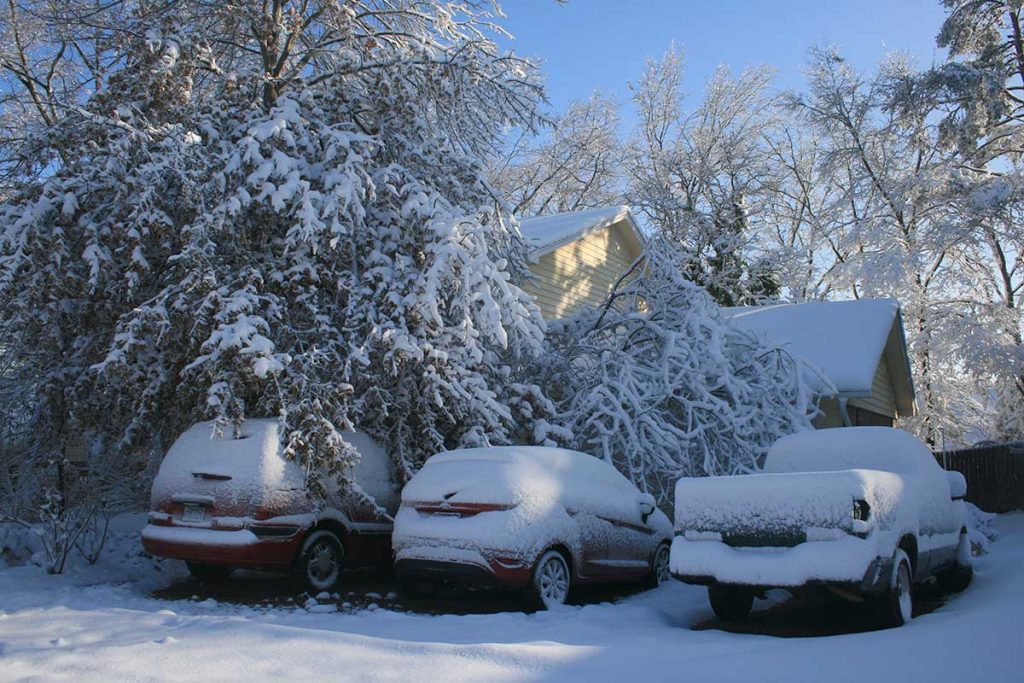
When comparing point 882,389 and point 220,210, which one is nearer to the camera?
point 220,210

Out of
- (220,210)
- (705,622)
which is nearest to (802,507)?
(705,622)

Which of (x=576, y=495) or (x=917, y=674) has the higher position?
(x=576, y=495)

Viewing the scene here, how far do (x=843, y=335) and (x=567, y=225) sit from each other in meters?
5.99

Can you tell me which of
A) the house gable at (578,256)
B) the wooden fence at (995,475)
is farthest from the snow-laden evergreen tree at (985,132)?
the house gable at (578,256)

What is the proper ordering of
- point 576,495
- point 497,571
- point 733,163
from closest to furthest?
point 497,571 < point 576,495 < point 733,163

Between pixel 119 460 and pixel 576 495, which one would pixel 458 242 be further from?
pixel 119 460

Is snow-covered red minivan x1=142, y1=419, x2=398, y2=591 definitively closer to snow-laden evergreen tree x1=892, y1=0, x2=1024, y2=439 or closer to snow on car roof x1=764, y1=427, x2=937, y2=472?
snow on car roof x1=764, y1=427, x2=937, y2=472

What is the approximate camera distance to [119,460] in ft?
34.6

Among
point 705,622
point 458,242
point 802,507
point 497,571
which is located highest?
point 458,242

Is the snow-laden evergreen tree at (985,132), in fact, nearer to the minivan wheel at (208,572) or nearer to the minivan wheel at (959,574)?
the minivan wheel at (959,574)

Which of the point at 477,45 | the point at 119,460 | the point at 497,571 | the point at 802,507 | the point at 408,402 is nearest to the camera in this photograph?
the point at 802,507

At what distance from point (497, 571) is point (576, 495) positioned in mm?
1209

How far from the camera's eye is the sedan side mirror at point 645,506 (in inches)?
344

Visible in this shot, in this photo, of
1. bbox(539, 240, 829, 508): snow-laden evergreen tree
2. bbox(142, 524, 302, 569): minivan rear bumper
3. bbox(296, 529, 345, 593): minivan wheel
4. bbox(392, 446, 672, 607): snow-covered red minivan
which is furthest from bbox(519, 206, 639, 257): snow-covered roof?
bbox(142, 524, 302, 569): minivan rear bumper
